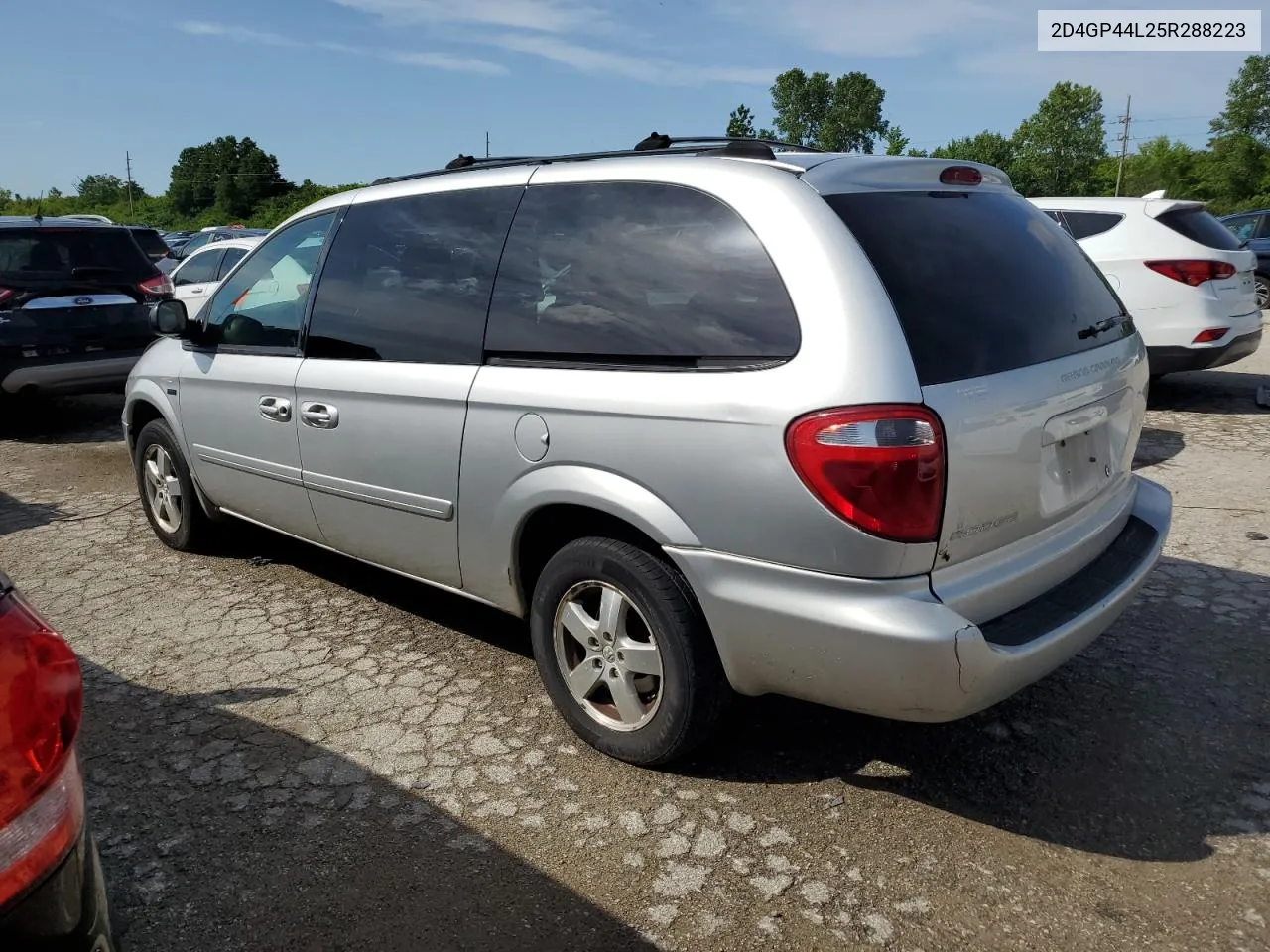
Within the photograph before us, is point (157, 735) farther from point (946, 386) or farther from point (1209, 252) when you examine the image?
point (1209, 252)

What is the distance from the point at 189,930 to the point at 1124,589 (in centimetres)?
273

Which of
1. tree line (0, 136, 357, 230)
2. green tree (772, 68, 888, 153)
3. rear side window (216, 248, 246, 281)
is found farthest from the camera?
green tree (772, 68, 888, 153)

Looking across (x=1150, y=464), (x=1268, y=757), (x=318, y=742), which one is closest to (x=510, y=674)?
(x=318, y=742)

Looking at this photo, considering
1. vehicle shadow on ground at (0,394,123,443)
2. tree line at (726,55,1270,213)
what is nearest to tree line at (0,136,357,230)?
tree line at (726,55,1270,213)

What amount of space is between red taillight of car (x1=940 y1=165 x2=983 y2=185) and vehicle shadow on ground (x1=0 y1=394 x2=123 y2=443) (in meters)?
7.60

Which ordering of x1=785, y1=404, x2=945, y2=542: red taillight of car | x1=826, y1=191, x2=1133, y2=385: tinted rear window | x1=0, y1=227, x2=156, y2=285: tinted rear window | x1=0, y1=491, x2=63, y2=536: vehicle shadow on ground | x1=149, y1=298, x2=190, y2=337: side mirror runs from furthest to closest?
x1=0, y1=227, x2=156, y2=285: tinted rear window → x1=0, y1=491, x2=63, y2=536: vehicle shadow on ground → x1=149, y1=298, x2=190, y2=337: side mirror → x1=826, y1=191, x2=1133, y2=385: tinted rear window → x1=785, y1=404, x2=945, y2=542: red taillight of car

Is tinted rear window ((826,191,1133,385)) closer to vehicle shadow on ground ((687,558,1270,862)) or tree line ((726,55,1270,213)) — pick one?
vehicle shadow on ground ((687,558,1270,862))

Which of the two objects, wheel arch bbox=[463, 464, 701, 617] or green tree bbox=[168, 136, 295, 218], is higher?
green tree bbox=[168, 136, 295, 218]

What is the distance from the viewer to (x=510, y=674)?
3885 millimetres

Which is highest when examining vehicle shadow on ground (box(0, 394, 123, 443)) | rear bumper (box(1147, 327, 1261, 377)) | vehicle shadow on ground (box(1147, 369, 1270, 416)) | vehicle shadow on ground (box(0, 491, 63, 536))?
rear bumper (box(1147, 327, 1261, 377))

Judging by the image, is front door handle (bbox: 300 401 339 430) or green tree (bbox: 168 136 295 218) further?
green tree (bbox: 168 136 295 218)

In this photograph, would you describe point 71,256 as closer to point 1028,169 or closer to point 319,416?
point 319,416

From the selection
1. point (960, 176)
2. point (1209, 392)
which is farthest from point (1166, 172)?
point (960, 176)

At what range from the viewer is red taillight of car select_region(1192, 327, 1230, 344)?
8125mm
